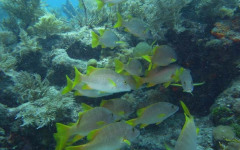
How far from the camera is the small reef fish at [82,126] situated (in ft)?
8.30

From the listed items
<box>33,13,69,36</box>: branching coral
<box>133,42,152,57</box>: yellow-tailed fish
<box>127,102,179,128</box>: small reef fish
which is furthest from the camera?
<box>33,13,69,36</box>: branching coral

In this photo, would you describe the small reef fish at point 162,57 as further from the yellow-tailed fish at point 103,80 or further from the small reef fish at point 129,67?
the yellow-tailed fish at point 103,80

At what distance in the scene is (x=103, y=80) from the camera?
2773 mm

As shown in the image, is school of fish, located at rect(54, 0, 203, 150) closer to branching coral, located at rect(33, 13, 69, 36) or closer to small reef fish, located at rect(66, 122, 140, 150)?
small reef fish, located at rect(66, 122, 140, 150)

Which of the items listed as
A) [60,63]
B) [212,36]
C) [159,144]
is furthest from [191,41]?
[60,63]

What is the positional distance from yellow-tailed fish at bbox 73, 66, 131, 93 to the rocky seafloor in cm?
142

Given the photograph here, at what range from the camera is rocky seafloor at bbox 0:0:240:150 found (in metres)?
3.81

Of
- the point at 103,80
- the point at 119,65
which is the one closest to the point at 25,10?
the point at 119,65

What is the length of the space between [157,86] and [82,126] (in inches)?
108

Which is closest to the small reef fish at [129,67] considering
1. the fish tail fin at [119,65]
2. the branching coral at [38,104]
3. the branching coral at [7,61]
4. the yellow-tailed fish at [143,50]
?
the fish tail fin at [119,65]

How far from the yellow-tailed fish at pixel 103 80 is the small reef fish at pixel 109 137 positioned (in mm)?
610

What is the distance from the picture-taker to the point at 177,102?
4.80 m

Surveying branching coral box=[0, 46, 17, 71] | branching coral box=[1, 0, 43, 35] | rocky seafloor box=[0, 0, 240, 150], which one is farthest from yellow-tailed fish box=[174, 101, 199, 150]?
branching coral box=[1, 0, 43, 35]

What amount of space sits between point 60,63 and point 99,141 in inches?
142
